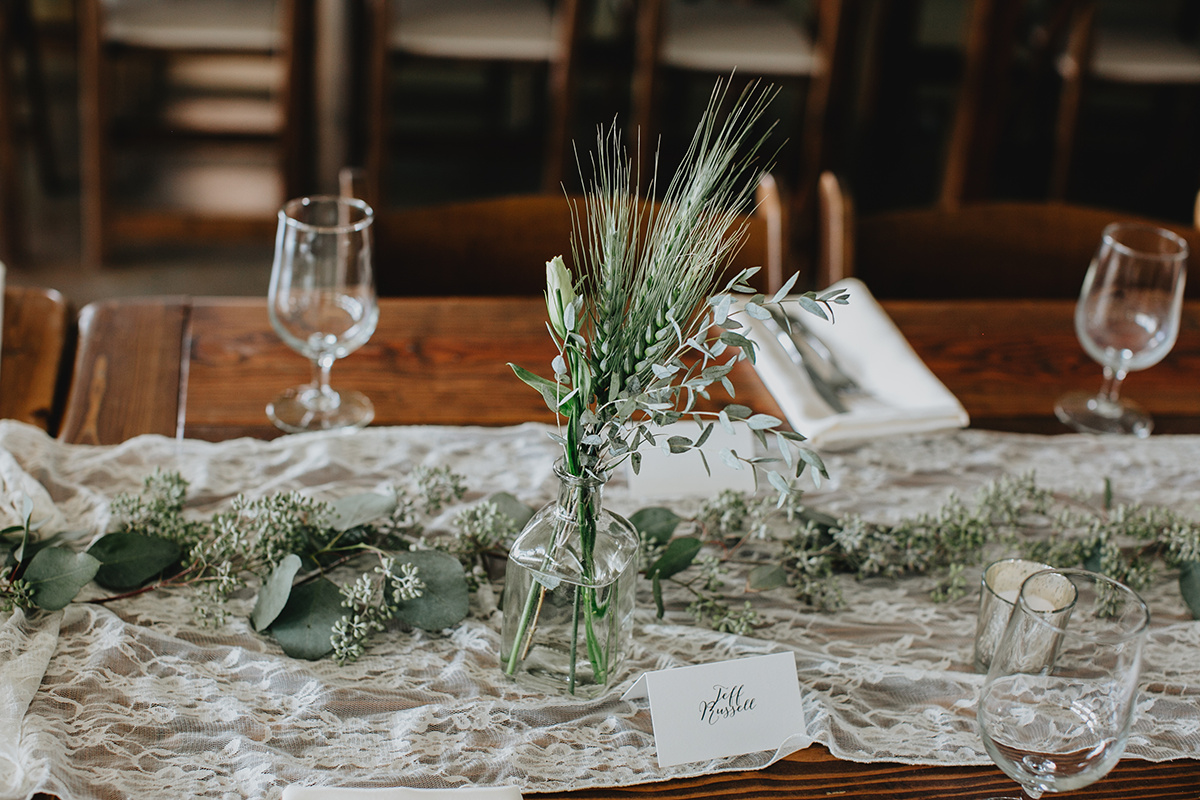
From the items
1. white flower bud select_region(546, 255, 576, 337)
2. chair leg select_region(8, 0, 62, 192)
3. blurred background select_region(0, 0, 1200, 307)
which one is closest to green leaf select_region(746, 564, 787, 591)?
white flower bud select_region(546, 255, 576, 337)

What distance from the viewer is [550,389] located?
0.73m

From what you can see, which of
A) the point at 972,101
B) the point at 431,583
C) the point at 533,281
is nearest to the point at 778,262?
the point at 533,281

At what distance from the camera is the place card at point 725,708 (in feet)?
→ 2.54

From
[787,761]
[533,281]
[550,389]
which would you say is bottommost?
[787,761]

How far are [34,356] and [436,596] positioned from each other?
0.57m

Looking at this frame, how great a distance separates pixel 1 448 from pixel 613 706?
55 centimetres

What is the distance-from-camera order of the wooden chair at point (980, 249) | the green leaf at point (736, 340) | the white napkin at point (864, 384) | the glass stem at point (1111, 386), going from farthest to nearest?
1. the wooden chair at point (980, 249)
2. the glass stem at point (1111, 386)
3. the white napkin at point (864, 384)
4. the green leaf at point (736, 340)

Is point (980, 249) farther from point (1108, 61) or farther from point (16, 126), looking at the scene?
point (16, 126)

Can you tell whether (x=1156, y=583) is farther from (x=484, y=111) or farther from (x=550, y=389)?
(x=484, y=111)

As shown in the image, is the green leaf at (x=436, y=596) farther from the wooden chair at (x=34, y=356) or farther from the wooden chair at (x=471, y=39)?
the wooden chair at (x=471, y=39)

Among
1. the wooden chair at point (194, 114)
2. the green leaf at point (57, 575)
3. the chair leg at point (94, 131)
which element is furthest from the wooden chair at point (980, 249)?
the chair leg at point (94, 131)

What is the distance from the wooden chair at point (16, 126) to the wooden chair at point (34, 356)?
1.58 metres

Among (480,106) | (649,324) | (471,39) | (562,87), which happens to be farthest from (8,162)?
(649,324)

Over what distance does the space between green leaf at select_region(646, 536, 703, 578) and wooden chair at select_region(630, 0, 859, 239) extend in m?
1.91
